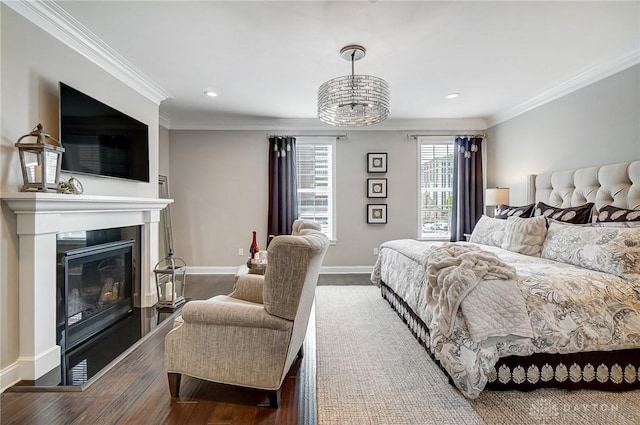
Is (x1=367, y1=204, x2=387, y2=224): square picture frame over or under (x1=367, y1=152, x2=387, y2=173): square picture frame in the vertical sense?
under

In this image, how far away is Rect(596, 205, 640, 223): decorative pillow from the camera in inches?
97.8

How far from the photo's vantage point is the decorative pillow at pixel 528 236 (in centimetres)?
298

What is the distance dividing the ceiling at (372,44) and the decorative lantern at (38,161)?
101cm

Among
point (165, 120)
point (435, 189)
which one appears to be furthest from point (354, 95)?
point (165, 120)

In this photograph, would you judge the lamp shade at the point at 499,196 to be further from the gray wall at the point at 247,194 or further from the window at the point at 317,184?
the window at the point at 317,184

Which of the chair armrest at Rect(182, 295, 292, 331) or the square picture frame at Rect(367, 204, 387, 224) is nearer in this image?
the chair armrest at Rect(182, 295, 292, 331)

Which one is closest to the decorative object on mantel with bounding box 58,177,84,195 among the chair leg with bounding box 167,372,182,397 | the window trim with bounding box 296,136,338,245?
the chair leg with bounding box 167,372,182,397

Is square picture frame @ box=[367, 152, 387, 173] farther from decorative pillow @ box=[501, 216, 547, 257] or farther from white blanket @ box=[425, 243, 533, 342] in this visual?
white blanket @ box=[425, 243, 533, 342]

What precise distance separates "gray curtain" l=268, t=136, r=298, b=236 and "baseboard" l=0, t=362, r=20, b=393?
347 cm

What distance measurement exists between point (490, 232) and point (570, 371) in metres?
1.98

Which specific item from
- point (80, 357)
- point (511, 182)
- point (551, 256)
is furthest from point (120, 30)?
point (511, 182)

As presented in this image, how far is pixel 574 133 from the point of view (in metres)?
3.58

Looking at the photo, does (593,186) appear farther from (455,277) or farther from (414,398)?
(414,398)

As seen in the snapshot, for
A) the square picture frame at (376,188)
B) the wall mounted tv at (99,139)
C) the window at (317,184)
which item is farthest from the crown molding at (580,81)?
the wall mounted tv at (99,139)
